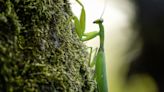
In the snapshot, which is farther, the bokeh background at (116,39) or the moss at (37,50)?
the bokeh background at (116,39)

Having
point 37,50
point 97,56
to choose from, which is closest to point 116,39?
point 97,56

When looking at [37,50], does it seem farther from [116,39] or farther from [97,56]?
[116,39]

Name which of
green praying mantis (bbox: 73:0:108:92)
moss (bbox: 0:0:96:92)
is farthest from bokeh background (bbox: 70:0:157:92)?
moss (bbox: 0:0:96:92)

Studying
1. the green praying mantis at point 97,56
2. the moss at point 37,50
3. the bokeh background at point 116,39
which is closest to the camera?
the moss at point 37,50

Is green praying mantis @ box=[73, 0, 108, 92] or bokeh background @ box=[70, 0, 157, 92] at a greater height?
green praying mantis @ box=[73, 0, 108, 92]

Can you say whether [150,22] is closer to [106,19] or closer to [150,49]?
[150,49]

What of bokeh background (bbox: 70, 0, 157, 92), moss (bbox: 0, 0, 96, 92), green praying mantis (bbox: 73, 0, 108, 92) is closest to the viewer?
moss (bbox: 0, 0, 96, 92)

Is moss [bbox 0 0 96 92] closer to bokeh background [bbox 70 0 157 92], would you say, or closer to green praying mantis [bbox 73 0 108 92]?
green praying mantis [bbox 73 0 108 92]

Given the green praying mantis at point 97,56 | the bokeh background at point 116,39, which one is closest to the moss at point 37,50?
the green praying mantis at point 97,56

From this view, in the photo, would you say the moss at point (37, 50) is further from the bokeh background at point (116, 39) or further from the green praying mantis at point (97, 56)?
the bokeh background at point (116, 39)
